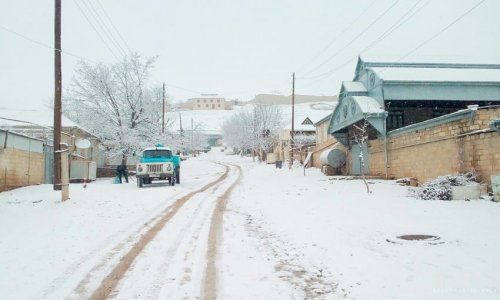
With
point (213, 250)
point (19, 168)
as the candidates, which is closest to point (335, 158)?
point (19, 168)

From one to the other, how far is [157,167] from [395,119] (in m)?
15.3

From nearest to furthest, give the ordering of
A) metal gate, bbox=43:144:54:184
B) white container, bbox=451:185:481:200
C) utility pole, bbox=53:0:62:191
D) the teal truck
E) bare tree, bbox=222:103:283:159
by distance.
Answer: white container, bbox=451:185:481:200 < utility pole, bbox=53:0:62:191 < the teal truck < metal gate, bbox=43:144:54:184 < bare tree, bbox=222:103:283:159

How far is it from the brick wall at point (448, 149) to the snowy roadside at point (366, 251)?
2146 millimetres

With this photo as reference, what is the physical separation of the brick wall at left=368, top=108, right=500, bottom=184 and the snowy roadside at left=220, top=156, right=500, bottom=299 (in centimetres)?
215

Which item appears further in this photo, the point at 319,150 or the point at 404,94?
the point at 319,150

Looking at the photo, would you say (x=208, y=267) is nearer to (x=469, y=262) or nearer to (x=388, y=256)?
(x=388, y=256)

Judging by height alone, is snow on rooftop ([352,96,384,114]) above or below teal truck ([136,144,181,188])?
above

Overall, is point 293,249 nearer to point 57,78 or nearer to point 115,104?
point 57,78

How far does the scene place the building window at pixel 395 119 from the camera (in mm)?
24781

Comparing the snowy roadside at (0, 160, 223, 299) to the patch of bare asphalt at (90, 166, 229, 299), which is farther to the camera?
the snowy roadside at (0, 160, 223, 299)

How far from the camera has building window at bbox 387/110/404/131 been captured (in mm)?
24781

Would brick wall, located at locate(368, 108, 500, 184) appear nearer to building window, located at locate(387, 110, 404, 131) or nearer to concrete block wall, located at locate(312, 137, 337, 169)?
building window, located at locate(387, 110, 404, 131)

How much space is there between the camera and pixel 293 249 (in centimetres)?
782

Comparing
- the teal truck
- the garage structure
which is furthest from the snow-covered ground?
the garage structure
